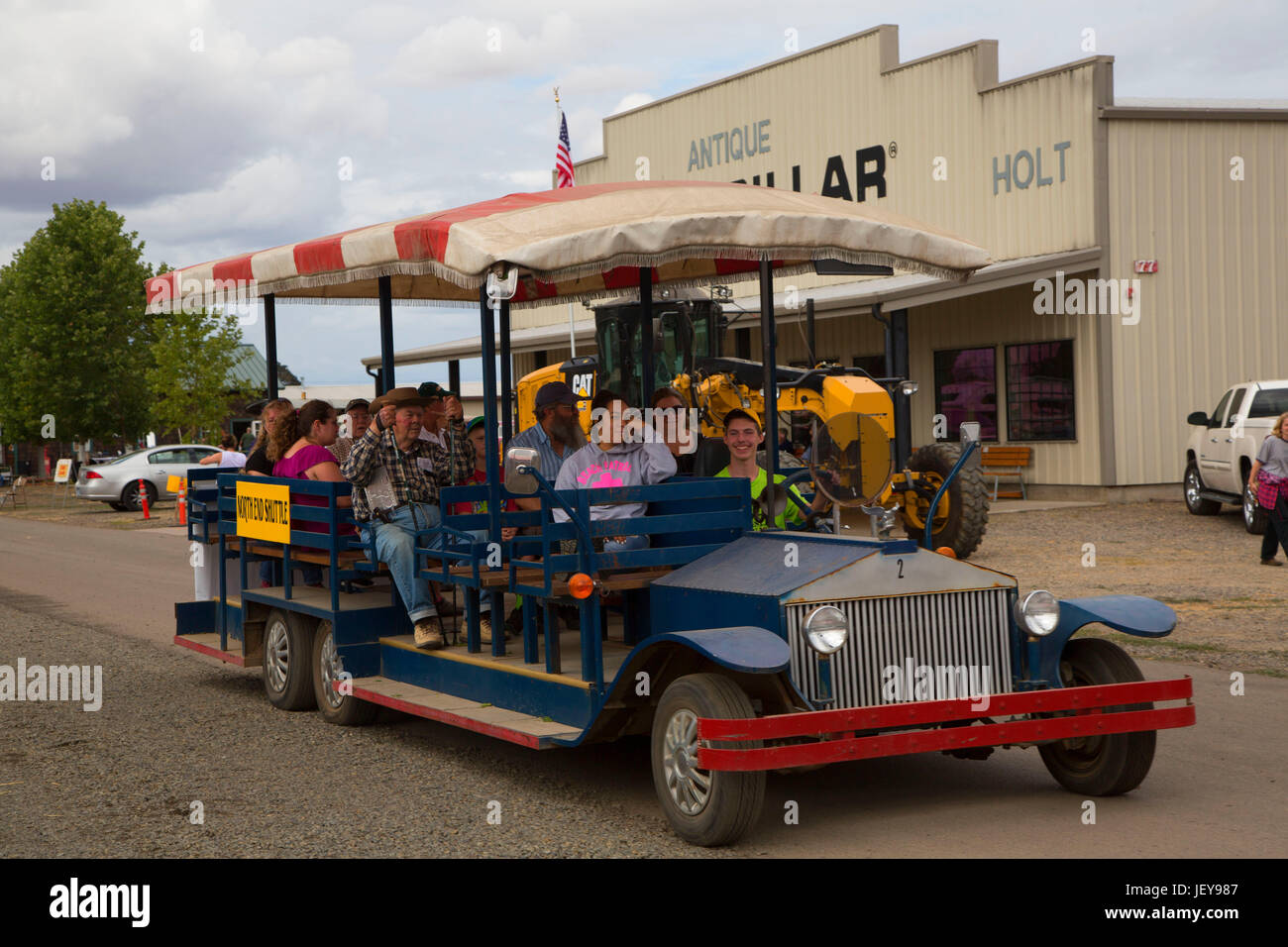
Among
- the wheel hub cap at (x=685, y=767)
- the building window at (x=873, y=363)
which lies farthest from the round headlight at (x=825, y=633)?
the building window at (x=873, y=363)

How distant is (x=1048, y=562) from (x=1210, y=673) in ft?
21.0

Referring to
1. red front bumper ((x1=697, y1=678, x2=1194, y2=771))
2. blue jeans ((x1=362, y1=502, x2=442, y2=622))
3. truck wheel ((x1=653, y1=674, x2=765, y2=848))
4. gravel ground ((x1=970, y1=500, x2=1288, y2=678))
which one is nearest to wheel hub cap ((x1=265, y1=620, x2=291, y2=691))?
blue jeans ((x1=362, y1=502, x2=442, y2=622))

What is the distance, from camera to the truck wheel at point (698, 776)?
549 centimetres

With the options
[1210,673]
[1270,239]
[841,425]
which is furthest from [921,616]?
[1270,239]

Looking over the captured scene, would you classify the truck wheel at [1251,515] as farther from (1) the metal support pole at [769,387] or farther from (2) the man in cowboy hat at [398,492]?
(2) the man in cowboy hat at [398,492]

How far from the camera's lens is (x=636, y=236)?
20.5ft

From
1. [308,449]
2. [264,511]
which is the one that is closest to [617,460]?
[308,449]

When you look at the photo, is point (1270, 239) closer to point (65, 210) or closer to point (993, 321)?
point (993, 321)

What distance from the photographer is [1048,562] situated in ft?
51.7

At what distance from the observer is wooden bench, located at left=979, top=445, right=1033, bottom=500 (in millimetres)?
23828

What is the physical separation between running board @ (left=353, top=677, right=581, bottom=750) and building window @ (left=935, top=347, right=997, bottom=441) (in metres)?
18.0

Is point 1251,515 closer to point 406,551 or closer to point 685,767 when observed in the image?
point 406,551

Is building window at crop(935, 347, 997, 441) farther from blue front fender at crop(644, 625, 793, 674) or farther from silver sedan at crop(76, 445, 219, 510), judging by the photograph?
blue front fender at crop(644, 625, 793, 674)

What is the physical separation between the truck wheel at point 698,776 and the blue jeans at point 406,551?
233cm
